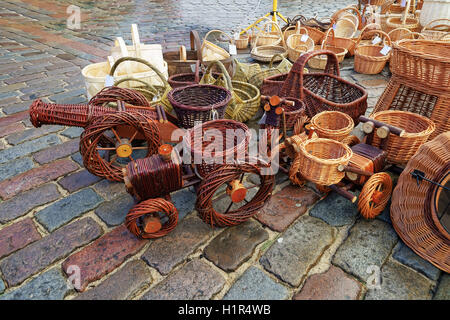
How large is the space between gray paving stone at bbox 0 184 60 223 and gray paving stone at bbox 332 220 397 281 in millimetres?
2218

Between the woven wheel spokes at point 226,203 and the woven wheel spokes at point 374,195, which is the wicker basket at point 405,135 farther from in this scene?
the woven wheel spokes at point 226,203

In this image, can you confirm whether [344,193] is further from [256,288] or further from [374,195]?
[256,288]

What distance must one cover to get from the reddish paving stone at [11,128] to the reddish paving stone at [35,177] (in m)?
0.87

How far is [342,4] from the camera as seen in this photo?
9500mm

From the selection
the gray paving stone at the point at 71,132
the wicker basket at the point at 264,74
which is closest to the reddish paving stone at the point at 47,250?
the gray paving stone at the point at 71,132

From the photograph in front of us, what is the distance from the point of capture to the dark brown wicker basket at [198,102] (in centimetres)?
243

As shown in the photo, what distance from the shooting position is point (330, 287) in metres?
1.68

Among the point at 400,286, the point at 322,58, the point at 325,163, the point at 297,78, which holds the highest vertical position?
the point at 322,58

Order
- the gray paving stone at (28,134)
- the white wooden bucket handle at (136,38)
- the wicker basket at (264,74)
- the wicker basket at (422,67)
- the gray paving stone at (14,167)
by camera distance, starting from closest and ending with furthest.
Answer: the wicker basket at (422,67), the gray paving stone at (14,167), the gray paving stone at (28,134), the white wooden bucket handle at (136,38), the wicker basket at (264,74)

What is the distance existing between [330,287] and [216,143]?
1284 mm

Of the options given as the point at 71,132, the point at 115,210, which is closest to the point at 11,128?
the point at 71,132

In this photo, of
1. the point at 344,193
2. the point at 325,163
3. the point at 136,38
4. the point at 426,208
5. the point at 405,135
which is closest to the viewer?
the point at 426,208

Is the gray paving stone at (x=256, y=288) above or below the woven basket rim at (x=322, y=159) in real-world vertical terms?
below

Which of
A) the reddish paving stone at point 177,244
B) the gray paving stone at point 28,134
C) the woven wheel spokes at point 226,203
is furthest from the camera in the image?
the gray paving stone at point 28,134
